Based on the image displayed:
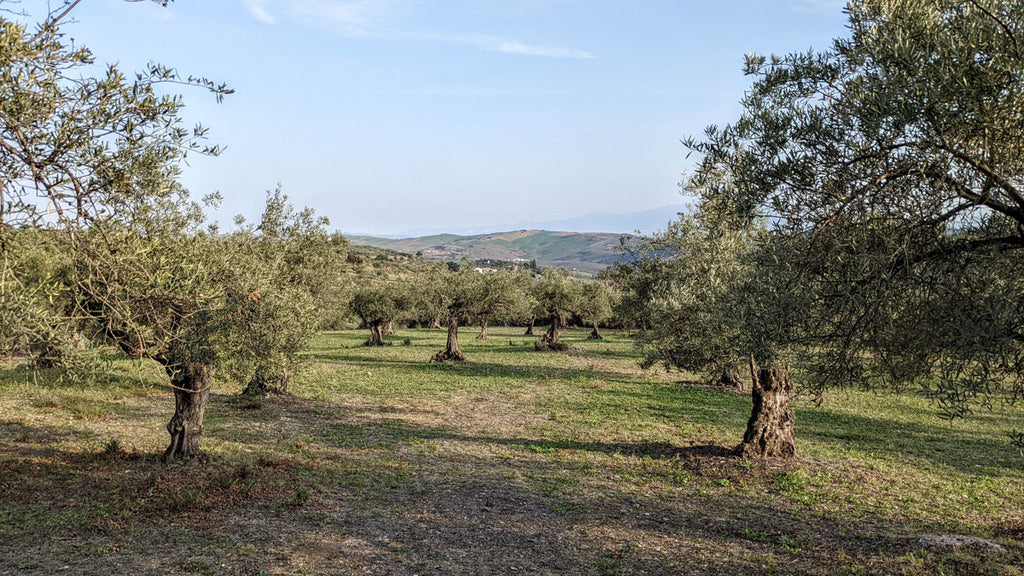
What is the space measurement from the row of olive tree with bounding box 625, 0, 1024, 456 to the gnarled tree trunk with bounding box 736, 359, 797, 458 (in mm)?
8709

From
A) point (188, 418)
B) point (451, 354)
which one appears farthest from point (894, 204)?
point (451, 354)

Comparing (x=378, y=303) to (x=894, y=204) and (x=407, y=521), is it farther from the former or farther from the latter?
(x=894, y=204)

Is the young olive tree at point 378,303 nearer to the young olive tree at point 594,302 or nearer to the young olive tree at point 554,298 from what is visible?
the young olive tree at point 554,298

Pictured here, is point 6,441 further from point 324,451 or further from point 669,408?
point 669,408

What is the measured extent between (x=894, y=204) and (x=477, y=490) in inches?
446

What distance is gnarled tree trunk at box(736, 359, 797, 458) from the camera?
17766 mm

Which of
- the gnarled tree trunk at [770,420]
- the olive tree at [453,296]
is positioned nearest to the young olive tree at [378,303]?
the olive tree at [453,296]

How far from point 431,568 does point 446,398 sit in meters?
19.9

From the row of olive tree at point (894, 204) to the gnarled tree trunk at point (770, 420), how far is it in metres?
8.71

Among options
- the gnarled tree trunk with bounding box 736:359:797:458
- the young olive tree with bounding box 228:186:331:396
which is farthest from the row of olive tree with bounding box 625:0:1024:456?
the young olive tree with bounding box 228:186:331:396

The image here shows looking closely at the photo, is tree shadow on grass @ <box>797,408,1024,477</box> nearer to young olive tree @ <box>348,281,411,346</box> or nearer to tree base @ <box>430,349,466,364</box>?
tree base @ <box>430,349,466,364</box>

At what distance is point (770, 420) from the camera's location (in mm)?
17969

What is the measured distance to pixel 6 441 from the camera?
16.6m

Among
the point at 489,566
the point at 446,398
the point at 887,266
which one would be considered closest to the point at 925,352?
the point at 887,266
